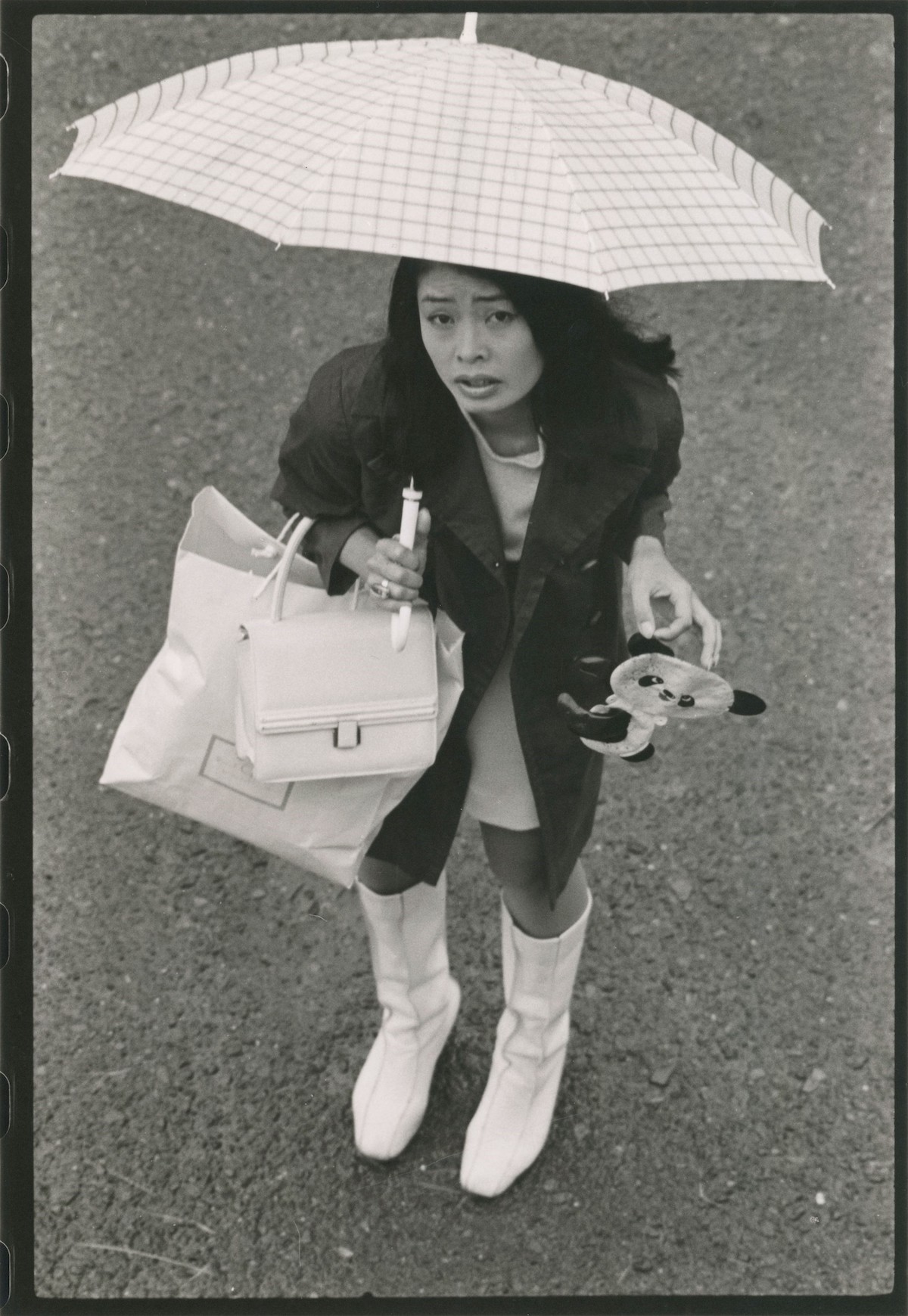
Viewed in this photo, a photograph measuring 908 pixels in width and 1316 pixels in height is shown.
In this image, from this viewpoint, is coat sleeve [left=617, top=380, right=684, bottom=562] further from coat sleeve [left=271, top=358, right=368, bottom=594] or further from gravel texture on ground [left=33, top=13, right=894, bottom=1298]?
gravel texture on ground [left=33, top=13, right=894, bottom=1298]

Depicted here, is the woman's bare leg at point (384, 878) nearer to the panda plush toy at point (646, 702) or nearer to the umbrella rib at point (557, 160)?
the panda plush toy at point (646, 702)

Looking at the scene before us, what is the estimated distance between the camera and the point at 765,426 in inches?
153

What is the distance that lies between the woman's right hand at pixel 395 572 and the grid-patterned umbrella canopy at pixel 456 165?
0.44m

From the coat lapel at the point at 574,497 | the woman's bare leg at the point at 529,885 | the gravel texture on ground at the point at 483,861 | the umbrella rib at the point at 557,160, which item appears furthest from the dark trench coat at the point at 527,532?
the gravel texture on ground at the point at 483,861

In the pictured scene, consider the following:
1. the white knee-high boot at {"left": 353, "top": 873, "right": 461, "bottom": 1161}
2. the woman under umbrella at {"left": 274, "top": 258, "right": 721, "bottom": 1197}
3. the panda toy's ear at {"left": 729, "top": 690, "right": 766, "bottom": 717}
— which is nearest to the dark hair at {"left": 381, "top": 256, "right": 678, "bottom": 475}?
the woman under umbrella at {"left": 274, "top": 258, "right": 721, "bottom": 1197}

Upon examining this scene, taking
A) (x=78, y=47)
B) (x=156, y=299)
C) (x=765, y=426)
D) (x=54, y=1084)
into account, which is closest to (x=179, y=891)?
(x=54, y=1084)

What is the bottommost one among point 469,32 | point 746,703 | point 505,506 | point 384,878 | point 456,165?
point 384,878

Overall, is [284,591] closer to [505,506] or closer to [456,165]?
[505,506]

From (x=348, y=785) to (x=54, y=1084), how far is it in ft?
3.80

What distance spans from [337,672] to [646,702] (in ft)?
1.41

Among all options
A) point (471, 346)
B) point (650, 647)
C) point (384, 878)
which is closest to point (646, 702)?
point (650, 647)

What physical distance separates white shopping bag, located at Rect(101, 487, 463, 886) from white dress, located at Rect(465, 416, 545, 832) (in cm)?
14

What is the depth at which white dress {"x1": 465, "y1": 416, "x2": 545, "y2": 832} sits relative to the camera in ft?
7.14

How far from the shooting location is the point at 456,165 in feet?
6.02
